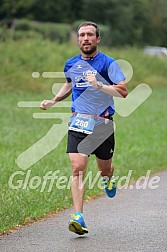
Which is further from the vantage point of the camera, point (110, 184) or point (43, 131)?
point (43, 131)

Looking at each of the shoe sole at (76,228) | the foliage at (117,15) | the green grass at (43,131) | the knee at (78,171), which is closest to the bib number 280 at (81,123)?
the knee at (78,171)

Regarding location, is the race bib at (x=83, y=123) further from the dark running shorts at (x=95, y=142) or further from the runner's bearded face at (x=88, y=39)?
the runner's bearded face at (x=88, y=39)

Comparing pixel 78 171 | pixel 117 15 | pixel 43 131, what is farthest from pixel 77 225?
pixel 117 15

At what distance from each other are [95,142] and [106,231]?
0.96 metres

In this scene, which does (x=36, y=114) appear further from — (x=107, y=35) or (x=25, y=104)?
(x=107, y=35)

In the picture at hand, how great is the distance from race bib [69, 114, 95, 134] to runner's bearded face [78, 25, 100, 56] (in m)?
0.67

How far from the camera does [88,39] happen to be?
8.31m

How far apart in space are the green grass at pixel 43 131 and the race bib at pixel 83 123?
130cm

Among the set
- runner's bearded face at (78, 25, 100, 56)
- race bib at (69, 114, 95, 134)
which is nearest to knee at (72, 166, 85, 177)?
race bib at (69, 114, 95, 134)

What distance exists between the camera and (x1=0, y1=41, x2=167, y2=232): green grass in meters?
10.2

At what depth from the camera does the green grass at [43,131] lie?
10.2m

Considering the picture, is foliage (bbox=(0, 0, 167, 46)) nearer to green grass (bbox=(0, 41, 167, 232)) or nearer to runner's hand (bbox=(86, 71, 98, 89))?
green grass (bbox=(0, 41, 167, 232))

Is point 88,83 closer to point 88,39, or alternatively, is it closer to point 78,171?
point 88,39

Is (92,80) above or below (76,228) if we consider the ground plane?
above
